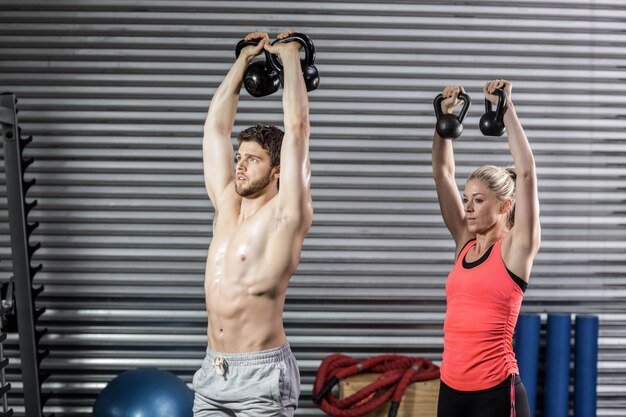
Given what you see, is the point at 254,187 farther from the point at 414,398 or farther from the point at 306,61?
the point at 414,398

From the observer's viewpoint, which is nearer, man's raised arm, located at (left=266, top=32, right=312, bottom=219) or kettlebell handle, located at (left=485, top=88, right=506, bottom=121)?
man's raised arm, located at (left=266, top=32, right=312, bottom=219)

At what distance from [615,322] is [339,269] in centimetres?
198

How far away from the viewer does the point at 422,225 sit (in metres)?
4.98

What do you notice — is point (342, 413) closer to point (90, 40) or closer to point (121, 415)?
point (121, 415)

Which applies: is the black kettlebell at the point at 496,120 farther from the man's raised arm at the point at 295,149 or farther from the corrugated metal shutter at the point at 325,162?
the corrugated metal shutter at the point at 325,162

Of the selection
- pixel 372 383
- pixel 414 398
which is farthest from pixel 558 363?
pixel 372 383

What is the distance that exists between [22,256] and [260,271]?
2245 mm

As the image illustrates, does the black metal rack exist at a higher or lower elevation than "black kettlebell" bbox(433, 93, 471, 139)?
lower

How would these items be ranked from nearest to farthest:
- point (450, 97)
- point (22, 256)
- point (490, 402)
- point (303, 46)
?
point (303, 46) < point (490, 402) < point (450, 97) < point (22, 256)

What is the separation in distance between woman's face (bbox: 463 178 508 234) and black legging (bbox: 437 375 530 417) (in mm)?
678

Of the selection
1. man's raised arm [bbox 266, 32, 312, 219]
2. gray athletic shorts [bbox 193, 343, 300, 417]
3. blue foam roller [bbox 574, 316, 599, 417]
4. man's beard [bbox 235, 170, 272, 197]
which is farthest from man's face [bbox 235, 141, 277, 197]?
blue foam roller [bbox 574, 316, 599, 417]

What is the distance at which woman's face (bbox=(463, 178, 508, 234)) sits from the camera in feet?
10.5

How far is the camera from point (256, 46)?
3.13 metres

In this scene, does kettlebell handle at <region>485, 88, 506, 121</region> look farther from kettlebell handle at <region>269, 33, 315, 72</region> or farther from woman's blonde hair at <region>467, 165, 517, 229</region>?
kettlebell handle at <region>269, 33, 315, 72</region>
